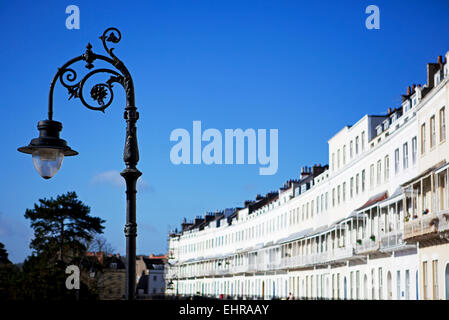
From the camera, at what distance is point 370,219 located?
1766 inches

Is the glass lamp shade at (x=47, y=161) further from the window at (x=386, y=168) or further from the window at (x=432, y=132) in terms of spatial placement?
the window at (x=386, y=168)

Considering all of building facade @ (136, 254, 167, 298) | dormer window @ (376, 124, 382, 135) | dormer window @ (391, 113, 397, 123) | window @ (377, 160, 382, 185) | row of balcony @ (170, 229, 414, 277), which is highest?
dormer window @ (391, 113, 397, 123)

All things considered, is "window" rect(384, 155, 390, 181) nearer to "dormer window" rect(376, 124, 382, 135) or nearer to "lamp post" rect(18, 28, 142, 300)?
"dormer window" rect(376, 124, 382, 135)

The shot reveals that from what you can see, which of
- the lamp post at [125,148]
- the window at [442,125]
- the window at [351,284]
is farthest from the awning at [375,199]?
the lamp post at [125,148]

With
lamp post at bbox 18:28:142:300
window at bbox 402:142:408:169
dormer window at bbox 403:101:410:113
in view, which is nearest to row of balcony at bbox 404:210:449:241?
window at bbox 402:142:408:169

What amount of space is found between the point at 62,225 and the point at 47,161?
2431 inches

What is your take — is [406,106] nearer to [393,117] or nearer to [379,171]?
[393,117]

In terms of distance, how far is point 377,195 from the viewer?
4547 centimetres

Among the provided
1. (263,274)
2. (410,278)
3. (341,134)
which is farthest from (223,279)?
(410,278)

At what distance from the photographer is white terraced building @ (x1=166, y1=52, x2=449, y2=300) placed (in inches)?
1320

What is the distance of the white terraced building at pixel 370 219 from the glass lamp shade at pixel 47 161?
79.1ft

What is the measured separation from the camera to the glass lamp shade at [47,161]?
27.0ft
